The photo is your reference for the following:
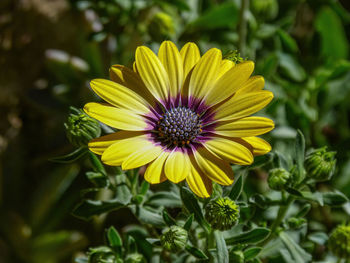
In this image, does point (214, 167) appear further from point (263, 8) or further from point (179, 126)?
point (263, 8)

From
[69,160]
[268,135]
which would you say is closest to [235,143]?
[69,160]

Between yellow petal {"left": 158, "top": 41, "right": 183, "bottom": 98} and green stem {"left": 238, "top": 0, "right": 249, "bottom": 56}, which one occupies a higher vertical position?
green stem {"left": 238, "top": 0, "right": 249, "bottom": 56}

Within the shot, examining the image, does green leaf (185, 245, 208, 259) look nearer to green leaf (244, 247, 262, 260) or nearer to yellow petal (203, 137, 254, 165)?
green leaf (244, 247, 262, 260)

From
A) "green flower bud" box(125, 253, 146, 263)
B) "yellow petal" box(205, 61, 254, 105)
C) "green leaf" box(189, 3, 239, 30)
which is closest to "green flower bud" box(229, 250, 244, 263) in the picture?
"green flower bud" box(125, 253, 146, 263)

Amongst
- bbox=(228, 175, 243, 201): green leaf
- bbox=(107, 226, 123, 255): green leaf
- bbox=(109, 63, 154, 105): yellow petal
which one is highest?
bbox=(109, 63, 154, 105): yellow petal

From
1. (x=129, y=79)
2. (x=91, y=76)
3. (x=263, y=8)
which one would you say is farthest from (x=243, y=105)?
(x=91, y=76)

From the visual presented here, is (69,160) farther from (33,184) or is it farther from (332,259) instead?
(33,184)
